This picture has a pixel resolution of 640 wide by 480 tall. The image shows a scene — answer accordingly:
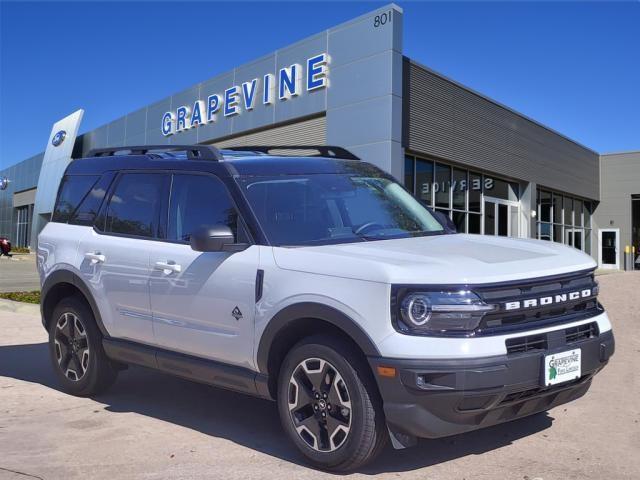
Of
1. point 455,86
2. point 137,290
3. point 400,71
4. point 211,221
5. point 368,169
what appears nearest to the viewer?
point 211,221

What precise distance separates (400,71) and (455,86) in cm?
328

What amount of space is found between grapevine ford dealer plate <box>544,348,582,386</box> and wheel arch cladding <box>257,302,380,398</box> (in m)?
0.94

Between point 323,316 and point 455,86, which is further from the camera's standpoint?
point 455,86

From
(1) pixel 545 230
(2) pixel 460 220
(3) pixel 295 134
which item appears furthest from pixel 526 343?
(1) pixel 545 230

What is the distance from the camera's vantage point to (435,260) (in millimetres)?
3482

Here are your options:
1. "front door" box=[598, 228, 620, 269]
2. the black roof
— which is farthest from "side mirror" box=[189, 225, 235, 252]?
"front door" box=[598, 228, 620, 269]

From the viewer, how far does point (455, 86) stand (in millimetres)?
18078

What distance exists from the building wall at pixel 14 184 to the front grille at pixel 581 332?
171 ft

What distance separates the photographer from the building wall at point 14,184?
172ft

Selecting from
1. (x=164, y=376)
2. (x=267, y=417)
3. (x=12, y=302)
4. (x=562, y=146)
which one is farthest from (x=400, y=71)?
(x=562, y=146)

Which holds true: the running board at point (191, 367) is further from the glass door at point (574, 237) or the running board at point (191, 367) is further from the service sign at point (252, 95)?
the glass door at point (574, 237)

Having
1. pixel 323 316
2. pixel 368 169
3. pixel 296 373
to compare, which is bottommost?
pixel 296 373

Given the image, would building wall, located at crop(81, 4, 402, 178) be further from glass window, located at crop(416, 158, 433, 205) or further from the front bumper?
the front bumper

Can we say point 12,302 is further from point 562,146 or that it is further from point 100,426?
point 562,146
